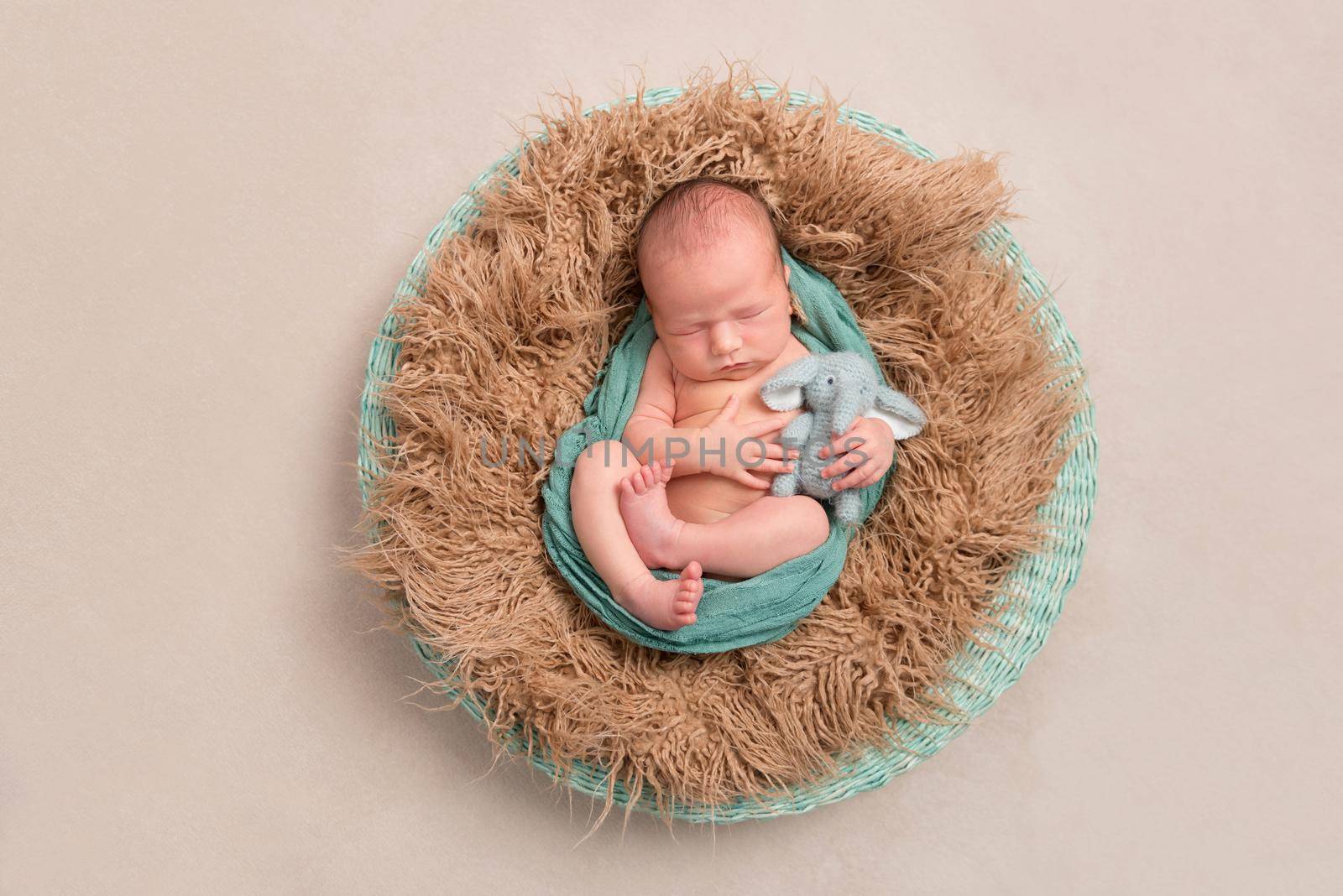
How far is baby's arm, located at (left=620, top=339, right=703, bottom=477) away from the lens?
77.5 inches

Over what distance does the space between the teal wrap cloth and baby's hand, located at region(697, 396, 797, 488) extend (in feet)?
0.57

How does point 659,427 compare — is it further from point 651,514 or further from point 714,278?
point 714,278

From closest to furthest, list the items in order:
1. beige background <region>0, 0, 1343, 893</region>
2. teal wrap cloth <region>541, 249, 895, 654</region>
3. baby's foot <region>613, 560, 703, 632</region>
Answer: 1. baby's foot <region>613, 560, 703, 632</region>
2. teal wrap cloth <region>541, 249, 895, 654</region>
3. beige background <region>0, 0, 1343, 893</region>

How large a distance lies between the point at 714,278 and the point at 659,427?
37cm

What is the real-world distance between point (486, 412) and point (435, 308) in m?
0.24

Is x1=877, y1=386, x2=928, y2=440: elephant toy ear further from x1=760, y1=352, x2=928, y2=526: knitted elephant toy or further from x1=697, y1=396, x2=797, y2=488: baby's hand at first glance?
x1=697, y1=396, x2=797, y2=488: baby's hand

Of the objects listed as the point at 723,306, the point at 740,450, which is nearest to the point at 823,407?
the point at 740,450

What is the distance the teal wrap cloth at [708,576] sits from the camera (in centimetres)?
191

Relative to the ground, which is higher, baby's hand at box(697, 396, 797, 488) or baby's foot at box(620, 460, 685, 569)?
baby's hand at box(697, 396, 797, 488)

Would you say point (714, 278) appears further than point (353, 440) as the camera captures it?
No

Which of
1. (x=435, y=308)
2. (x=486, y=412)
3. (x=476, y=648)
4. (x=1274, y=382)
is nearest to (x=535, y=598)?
(x=476, y=648)

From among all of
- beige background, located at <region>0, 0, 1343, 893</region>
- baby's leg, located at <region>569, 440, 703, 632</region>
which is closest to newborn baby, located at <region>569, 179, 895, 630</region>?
baby's leg, located at <region>569, 440, 703, 632</region>

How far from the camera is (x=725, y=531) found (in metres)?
1.92

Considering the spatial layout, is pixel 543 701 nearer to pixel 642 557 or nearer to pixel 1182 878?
pixel 642 557
